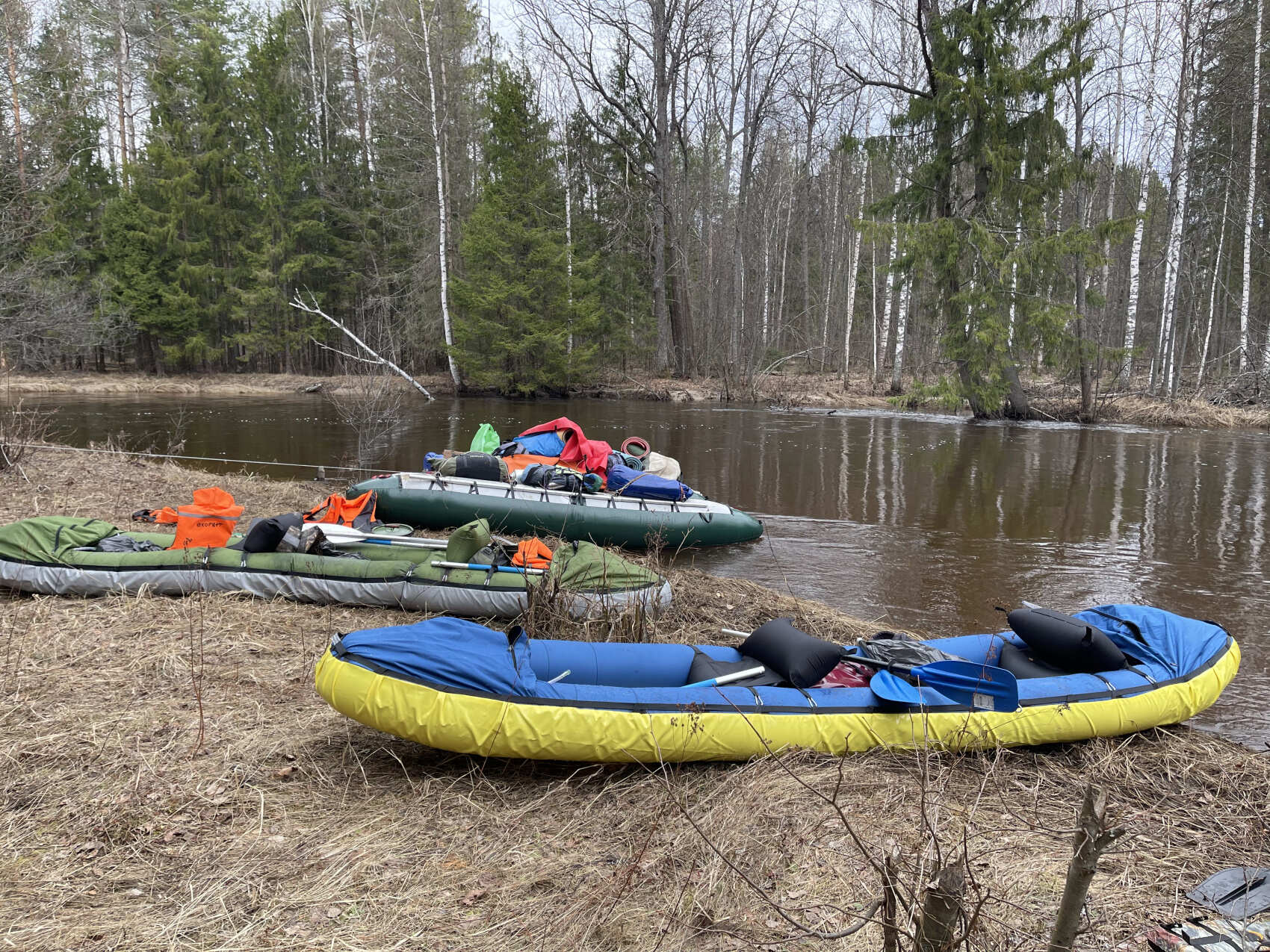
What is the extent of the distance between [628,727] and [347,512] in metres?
4.70

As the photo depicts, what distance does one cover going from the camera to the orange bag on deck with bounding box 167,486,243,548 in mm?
5887

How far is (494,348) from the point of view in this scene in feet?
73.2

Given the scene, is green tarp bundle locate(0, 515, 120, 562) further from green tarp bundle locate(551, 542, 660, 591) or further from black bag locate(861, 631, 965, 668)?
black bag locate(861, 631, 965, 668)

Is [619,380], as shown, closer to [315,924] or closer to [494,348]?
[494,348]

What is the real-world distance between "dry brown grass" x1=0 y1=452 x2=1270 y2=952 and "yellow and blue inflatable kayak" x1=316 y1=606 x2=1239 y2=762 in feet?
0.38

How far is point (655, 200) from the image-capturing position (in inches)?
979

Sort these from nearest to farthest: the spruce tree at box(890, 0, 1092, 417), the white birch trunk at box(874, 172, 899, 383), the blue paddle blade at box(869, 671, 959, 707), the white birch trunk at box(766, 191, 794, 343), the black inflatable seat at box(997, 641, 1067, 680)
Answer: the blue paddle blade at box(869, 671, 959, 707)
the black inflatable seat at box(997, 641, 1067, 680)
the spruce tree at box(890, 0, 1092, 417)
the white birch trunk at box(874, 172, 899, 383)
the white birch trunk at box(766, 191, 794, 343)

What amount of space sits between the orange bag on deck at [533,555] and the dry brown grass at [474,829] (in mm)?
1752

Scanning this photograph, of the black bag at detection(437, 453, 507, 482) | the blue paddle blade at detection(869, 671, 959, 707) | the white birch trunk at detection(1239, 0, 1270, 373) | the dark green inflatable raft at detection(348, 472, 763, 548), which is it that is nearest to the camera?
the blue paddle blade at detection(869, 671, 959, 707)

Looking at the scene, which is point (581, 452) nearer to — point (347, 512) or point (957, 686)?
point (347, 512)

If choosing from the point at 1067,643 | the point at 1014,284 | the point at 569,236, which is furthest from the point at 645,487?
the point at 569,236

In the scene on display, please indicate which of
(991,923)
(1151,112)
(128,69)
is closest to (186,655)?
(991,923)

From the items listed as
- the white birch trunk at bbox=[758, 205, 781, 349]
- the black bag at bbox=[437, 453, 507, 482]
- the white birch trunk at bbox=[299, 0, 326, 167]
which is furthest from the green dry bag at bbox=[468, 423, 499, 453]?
the white birch trunk at bbox=[299, 0, 326, 167]

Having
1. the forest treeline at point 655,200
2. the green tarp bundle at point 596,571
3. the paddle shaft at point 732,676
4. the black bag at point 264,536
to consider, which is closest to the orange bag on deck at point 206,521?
the black bag at point 264,536
